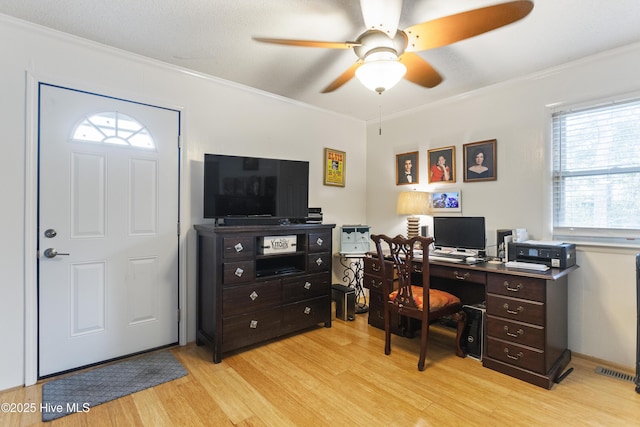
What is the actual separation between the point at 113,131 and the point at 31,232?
3.01 feet

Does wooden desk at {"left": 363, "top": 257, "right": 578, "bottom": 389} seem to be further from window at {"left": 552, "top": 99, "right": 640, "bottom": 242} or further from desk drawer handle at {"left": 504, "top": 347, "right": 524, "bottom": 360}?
window at {"left": 552, "top": 99, "right": 640, "bottom": 242}

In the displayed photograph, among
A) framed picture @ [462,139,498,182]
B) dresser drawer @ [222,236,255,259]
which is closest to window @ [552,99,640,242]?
framed picture @ [462,139,498,182]

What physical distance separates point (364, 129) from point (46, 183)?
3.50m

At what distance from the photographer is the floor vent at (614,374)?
7.55 ft

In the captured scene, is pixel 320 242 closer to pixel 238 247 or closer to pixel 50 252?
pixel 238 247

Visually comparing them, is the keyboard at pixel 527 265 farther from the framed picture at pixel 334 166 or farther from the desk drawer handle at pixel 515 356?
the framed picture at pixel 334 166

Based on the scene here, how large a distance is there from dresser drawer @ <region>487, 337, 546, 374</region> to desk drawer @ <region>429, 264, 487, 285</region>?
458 millimetres

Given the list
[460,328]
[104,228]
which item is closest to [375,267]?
[460,328]

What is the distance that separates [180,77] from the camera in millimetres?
2828

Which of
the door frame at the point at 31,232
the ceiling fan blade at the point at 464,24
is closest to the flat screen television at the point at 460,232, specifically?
the ceiling fan blade at the point at 464,24

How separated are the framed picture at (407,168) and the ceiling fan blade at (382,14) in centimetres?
211

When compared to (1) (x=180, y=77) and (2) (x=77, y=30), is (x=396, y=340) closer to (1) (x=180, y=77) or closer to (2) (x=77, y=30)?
(1) (x=180, y=77)

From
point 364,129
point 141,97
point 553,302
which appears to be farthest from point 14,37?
point 553,302

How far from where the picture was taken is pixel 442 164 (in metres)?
3.54
